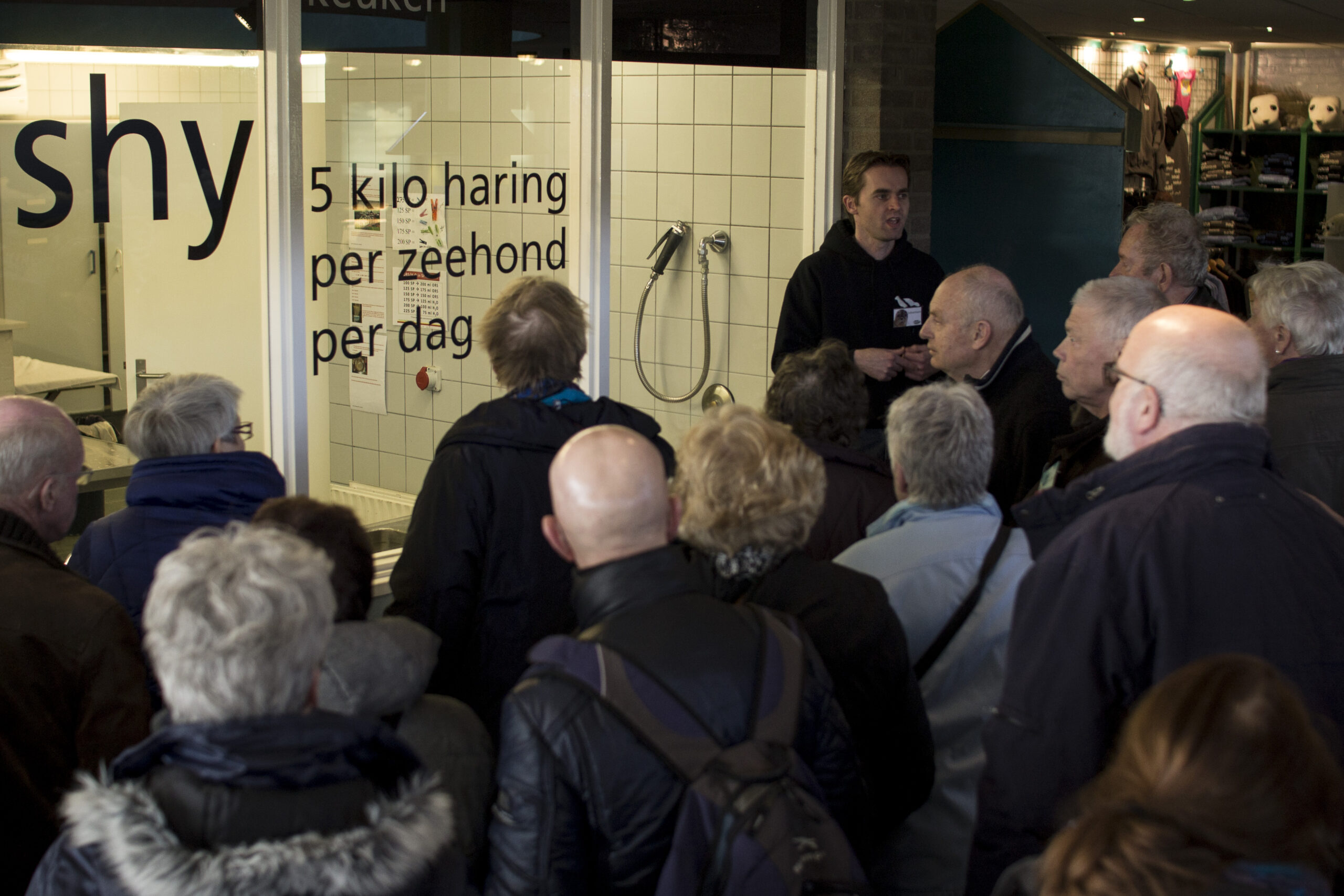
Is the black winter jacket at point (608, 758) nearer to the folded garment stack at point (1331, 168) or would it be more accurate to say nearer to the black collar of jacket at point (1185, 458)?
the black collar of jacket at point (1185, 458)

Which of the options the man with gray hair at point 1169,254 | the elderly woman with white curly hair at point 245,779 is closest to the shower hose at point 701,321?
the man with gray hair at point 1169,254

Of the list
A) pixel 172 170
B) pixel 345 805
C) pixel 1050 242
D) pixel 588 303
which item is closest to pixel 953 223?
pixel 1050 242

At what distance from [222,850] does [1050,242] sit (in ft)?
15.9

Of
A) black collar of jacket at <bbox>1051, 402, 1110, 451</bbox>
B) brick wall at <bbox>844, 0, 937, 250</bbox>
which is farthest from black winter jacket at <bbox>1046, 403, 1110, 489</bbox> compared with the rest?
brick wall at <bbox>844, 0, 937, 250</bbox>

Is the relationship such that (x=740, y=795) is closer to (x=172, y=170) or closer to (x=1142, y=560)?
(x=1142, y=560)

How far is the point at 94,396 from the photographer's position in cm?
312

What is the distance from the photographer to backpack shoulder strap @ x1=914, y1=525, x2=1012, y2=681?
1986 millimetres

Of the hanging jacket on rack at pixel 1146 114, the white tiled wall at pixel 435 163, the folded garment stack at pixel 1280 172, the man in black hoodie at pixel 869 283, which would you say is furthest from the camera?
the hanging jacket on rack at pixel 1146 114

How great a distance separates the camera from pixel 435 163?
340 centimetres

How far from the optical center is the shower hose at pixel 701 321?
4387mm

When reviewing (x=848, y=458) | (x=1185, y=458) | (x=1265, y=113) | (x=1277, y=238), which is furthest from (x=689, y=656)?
(x=1265, y=113)

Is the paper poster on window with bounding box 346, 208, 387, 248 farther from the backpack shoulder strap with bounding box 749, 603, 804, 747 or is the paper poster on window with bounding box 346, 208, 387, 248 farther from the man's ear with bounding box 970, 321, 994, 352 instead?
the backpack shoulder strap with bounding box 749, 603, 804, 747

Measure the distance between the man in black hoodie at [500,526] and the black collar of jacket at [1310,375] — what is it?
1.62 metres

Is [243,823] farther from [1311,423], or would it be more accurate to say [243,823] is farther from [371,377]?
[1311,423]
